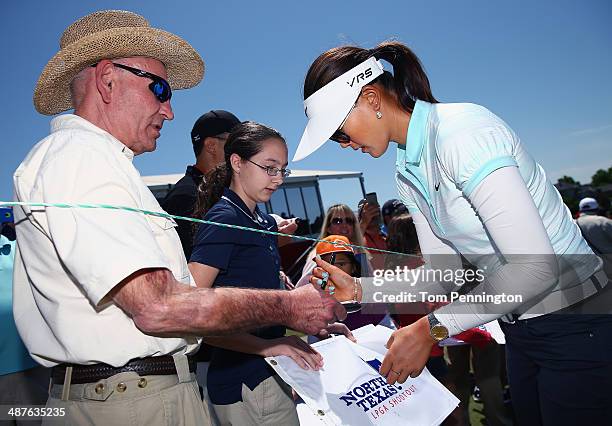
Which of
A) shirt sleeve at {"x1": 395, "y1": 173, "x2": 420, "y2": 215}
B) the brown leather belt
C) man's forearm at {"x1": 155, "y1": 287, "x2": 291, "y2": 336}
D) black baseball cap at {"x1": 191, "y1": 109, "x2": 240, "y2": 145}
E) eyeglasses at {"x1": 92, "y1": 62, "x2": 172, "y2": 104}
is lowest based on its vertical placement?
the brown leather belt

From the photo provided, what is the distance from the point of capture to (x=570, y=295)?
1.58 meters

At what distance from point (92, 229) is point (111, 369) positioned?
1.70 ft

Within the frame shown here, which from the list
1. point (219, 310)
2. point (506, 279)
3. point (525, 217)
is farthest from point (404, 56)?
point (219, 310)

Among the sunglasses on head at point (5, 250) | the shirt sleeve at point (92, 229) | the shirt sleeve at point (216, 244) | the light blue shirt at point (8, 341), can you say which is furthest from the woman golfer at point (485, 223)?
the sunglasses on head at point (5, 250)

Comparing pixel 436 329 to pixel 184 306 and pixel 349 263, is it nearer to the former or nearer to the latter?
pixel 184 306

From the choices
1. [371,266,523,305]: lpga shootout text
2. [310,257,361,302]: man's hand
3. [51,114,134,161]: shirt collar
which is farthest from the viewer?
[310,257,361,302]: man's hand

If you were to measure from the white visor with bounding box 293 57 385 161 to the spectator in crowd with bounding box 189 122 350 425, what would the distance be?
2.31 ft

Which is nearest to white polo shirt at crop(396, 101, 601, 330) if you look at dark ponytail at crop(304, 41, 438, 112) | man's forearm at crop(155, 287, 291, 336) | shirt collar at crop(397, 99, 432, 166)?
shirt collar at crop(397, 99, 432, 166)

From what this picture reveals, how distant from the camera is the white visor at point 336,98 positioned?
1.80 m

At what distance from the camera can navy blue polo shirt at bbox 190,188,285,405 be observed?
84.7 inches

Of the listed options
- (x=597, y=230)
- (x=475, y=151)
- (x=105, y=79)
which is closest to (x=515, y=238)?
(x=475, y=151)

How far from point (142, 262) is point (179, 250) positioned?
1.26 ft

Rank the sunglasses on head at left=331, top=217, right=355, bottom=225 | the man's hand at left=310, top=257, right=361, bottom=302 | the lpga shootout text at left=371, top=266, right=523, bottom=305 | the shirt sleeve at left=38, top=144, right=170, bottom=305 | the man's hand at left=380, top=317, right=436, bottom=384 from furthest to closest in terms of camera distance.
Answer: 1. the sunglasses on head at left=331, top=217, right=355, bottom=225
2. the man's hand at left=310, top=257, right=361, bottom=302
3. the lpga shootout text at left=371, top=266, right=523, bottom=305
4. the man's hand at left=380, top=317, right=436, bottom=384
5. the shirt sleeve at left=38, top=144, right=170, bottom=305

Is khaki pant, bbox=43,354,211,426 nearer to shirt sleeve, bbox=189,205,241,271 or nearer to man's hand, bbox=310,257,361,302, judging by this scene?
shirt sleeve, bbox=189,205,241,271
